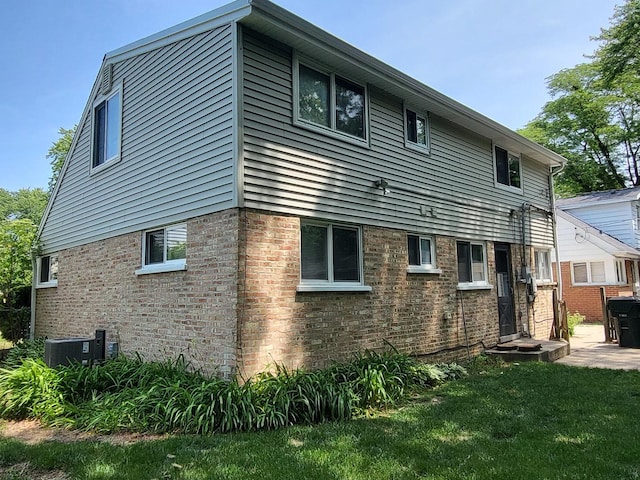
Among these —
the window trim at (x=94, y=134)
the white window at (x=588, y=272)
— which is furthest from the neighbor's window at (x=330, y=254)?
the white window at (x=588, y=272)

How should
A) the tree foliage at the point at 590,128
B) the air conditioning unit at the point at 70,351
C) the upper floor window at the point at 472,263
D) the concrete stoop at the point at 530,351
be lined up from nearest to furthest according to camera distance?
the air conditioning unit at the point at 70,351 → the concrete stoop at the point at 530,351 → the upper floor window at the point at 472,263 → the tree foliage at the point at 590,128

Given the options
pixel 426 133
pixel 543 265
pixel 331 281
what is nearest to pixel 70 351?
pixel 331 281

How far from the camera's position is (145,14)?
10.0 meters

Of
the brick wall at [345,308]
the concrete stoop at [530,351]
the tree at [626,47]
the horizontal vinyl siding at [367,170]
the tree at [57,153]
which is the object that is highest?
the tree at [57,153]

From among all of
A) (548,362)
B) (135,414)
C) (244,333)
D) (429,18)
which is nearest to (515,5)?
(429,18)

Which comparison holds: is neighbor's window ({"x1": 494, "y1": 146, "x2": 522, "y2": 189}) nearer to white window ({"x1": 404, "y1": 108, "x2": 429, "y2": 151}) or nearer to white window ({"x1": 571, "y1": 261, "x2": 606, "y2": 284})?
white window ({"x1": 404, "y1": 108, "x2": 429, "y2": 151})

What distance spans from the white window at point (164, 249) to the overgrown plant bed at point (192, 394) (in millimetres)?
1601

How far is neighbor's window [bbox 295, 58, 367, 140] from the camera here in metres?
7.98

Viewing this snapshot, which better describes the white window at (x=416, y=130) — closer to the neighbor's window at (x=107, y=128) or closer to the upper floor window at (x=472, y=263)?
the upper floor window at (x=472, y=263)

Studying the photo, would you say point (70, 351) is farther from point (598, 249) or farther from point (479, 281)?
point (598, 249)

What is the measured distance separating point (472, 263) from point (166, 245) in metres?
7.38

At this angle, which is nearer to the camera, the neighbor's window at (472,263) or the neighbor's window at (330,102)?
the neighbor's window at (330,102)

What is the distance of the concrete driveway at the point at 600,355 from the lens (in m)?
10.2

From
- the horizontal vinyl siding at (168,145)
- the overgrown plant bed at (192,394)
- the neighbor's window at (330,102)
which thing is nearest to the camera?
the overgrown plant bed at (192,394)
